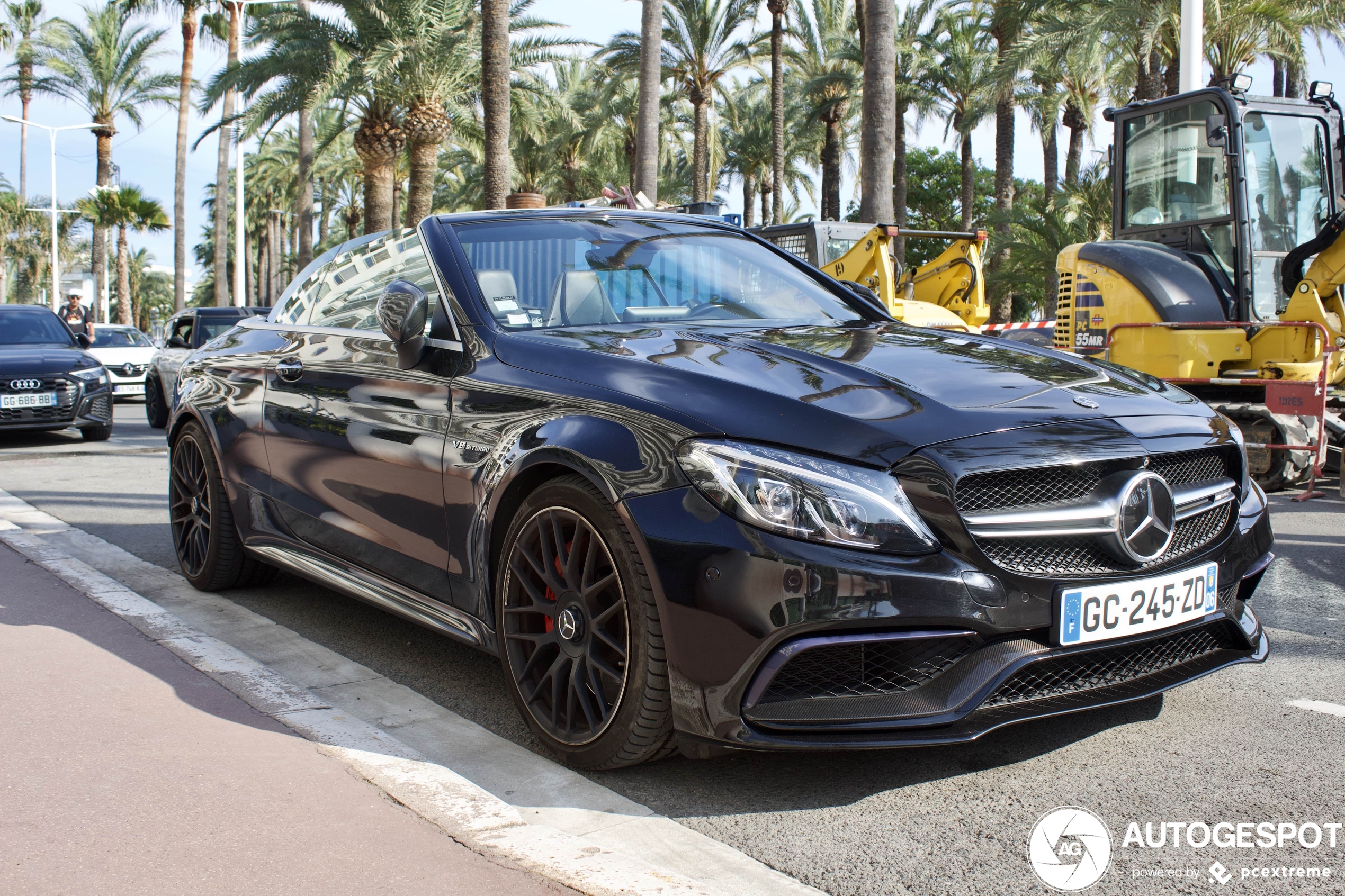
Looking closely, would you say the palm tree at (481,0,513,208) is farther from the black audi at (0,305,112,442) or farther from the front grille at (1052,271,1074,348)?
the front grille at (1052,271,1074,348)

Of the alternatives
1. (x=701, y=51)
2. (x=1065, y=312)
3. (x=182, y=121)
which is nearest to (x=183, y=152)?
(x=182, y=121)

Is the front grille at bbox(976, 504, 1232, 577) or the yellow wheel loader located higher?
the yellow wheel loader

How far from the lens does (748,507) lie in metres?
2.70

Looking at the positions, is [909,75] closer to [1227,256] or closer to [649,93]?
[649,93]

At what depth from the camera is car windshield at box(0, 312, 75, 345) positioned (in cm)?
1305

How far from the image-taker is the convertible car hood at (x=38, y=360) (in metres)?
12.1

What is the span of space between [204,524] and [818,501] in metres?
3.57

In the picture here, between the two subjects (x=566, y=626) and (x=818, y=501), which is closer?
(x=818, y=501)

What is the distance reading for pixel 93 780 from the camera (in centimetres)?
315

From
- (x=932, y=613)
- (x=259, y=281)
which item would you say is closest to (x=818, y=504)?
(x=932, y=613)

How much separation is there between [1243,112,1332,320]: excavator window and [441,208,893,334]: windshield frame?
5.77 metres

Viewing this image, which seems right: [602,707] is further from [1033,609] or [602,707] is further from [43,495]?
[43,495]

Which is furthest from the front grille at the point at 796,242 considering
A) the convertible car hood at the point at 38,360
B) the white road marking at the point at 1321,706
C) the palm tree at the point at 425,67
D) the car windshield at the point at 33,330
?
the white road marking at the point at 1321,706

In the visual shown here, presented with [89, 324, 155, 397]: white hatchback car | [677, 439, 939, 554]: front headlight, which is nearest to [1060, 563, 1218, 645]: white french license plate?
[677, 439, 939, 554]: front headlight
